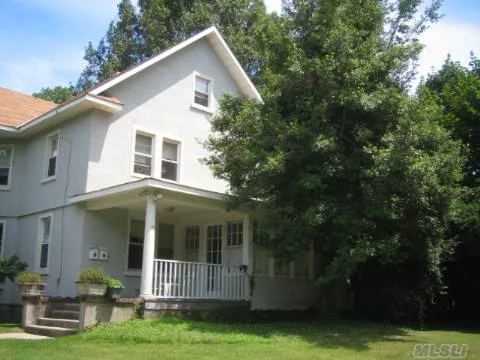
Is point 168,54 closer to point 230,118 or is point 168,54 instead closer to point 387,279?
point 230,118

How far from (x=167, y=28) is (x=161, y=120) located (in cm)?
1884

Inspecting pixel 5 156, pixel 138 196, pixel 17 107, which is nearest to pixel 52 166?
pixel 5 156

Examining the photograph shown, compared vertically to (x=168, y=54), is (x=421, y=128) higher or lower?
lower

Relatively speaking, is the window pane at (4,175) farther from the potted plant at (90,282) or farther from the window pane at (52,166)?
the potted plant at (90,282)

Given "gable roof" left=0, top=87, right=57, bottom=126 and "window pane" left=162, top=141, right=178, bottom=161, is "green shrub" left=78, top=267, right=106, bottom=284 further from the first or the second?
"gable roof" left=0, top=87, right=57, bottom=126

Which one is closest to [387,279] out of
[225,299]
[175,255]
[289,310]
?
[289,310]

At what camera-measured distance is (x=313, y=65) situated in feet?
47.4

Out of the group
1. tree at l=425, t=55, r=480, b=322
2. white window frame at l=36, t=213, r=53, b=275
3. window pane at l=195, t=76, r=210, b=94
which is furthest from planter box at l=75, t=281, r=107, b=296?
tree at l=425, t=55, r=480, b=322

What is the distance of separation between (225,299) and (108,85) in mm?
7249

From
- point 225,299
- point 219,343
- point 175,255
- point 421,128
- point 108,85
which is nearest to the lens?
point 219,343

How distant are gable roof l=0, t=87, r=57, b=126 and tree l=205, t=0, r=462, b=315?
816cm

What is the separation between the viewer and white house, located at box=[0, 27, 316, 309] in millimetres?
15758

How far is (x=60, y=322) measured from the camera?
14.0 metres

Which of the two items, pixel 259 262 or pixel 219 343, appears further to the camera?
pixel 259 262
